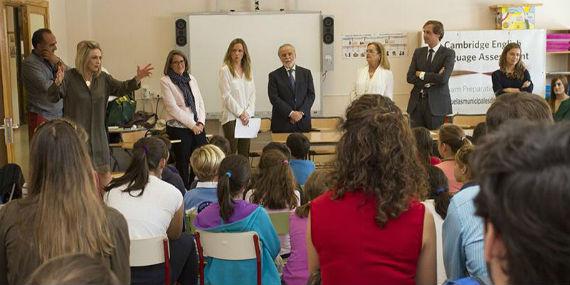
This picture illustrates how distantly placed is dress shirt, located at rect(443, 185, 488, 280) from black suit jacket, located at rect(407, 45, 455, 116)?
190 inches

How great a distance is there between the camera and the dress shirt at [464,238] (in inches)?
74.3

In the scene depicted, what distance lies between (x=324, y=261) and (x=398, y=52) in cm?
718

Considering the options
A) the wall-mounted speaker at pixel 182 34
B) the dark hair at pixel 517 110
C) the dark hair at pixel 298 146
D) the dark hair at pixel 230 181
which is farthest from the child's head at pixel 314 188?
the wall-mounted speaker at pixel 182 34

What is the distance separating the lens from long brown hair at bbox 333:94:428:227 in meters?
1.87

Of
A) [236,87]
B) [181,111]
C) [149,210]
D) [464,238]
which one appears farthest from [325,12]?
[464,238]

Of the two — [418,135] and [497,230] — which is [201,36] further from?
[497,230]

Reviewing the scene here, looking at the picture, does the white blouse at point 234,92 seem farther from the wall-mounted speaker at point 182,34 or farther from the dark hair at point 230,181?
the dark hair at point 230,181

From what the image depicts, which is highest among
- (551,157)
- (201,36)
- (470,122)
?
(201,36)

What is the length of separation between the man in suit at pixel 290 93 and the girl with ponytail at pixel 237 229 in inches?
136

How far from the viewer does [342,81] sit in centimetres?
891

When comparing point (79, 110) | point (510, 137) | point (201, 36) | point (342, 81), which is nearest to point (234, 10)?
point (201, 36)

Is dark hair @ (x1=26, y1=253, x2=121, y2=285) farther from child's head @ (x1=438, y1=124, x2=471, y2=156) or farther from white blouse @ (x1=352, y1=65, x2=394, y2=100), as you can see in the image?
white blouse @ (x1=352, y1=65, x2=394, y2=100)

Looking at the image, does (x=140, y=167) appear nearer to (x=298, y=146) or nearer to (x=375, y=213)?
(x=375, y=213)

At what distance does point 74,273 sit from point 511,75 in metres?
6.40
